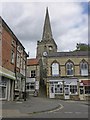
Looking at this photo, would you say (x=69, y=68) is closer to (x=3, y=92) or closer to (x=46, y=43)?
(x=3, y=92)

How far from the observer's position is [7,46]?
25.7 meters

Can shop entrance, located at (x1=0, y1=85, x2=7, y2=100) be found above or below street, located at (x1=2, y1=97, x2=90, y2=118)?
above

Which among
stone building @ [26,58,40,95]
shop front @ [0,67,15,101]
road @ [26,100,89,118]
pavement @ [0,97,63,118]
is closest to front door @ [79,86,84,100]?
stone building @ [26,58,40,95]

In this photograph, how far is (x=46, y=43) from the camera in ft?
240

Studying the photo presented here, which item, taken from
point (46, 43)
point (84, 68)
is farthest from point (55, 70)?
point (46, 43)

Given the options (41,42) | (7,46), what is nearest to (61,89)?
(7,46)

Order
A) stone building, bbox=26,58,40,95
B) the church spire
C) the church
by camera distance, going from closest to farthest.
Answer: the church < stone building, bbox=26,58,40,95 < the church spire

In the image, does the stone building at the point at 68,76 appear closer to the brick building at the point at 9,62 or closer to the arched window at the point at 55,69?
the arched window at the point at 55,69

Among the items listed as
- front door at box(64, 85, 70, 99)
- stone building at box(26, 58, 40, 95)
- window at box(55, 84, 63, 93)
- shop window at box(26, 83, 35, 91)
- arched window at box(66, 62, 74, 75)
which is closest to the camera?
front door at box(64, 85, 70, 99)

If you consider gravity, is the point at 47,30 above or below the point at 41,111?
above

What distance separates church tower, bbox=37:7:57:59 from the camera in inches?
2812

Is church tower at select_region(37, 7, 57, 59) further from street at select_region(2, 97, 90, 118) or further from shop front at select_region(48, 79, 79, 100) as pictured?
street at select_region(2, 97, 90, 118)

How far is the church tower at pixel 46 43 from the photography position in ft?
234

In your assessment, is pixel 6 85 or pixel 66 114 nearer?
pixel 66 114
